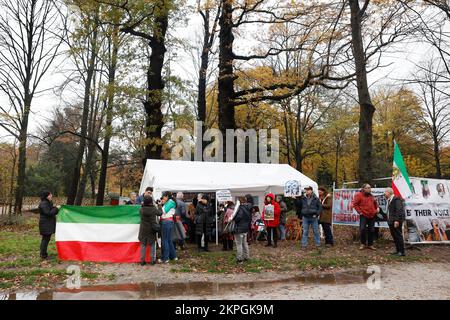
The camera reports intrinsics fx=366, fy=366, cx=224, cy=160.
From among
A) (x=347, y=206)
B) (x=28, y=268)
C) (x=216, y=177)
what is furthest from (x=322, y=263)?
(x=28, y=268)

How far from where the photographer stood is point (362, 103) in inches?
518

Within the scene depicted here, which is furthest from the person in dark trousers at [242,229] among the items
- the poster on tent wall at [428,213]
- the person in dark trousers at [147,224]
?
the poster on tent wall at [428,213]

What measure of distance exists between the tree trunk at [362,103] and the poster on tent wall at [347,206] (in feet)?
2.28

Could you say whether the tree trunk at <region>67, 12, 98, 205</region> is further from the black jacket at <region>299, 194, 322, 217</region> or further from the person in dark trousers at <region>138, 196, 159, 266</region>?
the black jacket at <region>299, 194, 322, 217</region>

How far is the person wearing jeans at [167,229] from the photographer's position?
9.59 m

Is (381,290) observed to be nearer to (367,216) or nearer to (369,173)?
(367,216)

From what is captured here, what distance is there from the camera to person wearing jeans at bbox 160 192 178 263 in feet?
31.4

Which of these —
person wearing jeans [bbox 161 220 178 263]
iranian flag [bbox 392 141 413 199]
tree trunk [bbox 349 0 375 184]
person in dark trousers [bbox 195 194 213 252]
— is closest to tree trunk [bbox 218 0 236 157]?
tree trunk [bbox 349 0 375 184]

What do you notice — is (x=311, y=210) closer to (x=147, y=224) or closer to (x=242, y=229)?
(x=242, y=229)

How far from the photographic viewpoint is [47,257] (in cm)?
977

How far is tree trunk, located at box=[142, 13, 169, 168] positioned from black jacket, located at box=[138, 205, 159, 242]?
995cm

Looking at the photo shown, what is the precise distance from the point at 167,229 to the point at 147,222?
66 centimetres

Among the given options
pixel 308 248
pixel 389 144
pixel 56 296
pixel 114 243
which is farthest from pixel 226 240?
pixel 389 144

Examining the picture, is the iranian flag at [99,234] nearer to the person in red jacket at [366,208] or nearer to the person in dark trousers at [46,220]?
the person in dark trousers at [46,220]
